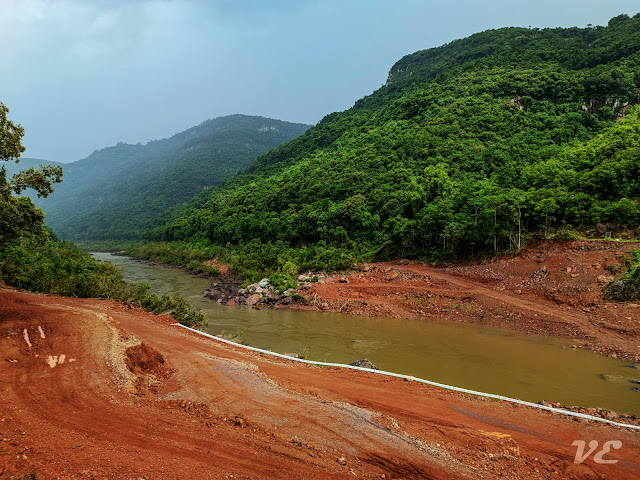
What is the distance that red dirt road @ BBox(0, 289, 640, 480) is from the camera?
4.61m

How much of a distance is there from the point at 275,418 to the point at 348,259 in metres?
25.7

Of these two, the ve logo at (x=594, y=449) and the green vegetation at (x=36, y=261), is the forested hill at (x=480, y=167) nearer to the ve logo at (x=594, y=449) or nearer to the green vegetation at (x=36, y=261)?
the ve logo at (x=594, y=449)

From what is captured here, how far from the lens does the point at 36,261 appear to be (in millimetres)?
20500

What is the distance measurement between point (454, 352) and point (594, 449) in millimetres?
9604

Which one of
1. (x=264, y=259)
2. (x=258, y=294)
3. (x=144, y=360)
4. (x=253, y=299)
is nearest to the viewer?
(x=144, y=360)

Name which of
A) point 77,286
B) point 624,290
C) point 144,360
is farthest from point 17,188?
point 624,290

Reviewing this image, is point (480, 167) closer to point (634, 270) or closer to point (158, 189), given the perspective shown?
point (634, 270)

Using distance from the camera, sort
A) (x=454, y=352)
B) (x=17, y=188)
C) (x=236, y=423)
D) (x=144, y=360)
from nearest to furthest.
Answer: (x=236, y=423), (x=144, y=360), (x=17, y=188), (x=454, y=352)

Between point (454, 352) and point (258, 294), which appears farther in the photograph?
point (258, 294)

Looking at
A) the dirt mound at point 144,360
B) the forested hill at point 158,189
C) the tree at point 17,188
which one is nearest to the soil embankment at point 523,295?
the dirt mound at point 144,360

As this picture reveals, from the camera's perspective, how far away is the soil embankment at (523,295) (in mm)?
16719

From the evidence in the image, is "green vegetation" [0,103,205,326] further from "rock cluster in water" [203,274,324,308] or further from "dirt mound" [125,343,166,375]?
"rock cluster in water" [203,274,324,308]

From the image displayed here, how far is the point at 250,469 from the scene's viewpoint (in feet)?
14.9

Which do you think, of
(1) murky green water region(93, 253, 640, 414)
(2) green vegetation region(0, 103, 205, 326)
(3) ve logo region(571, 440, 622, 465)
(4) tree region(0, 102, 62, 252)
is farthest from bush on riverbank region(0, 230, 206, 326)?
(3) ve logo region(571, 440, 622, 465)
